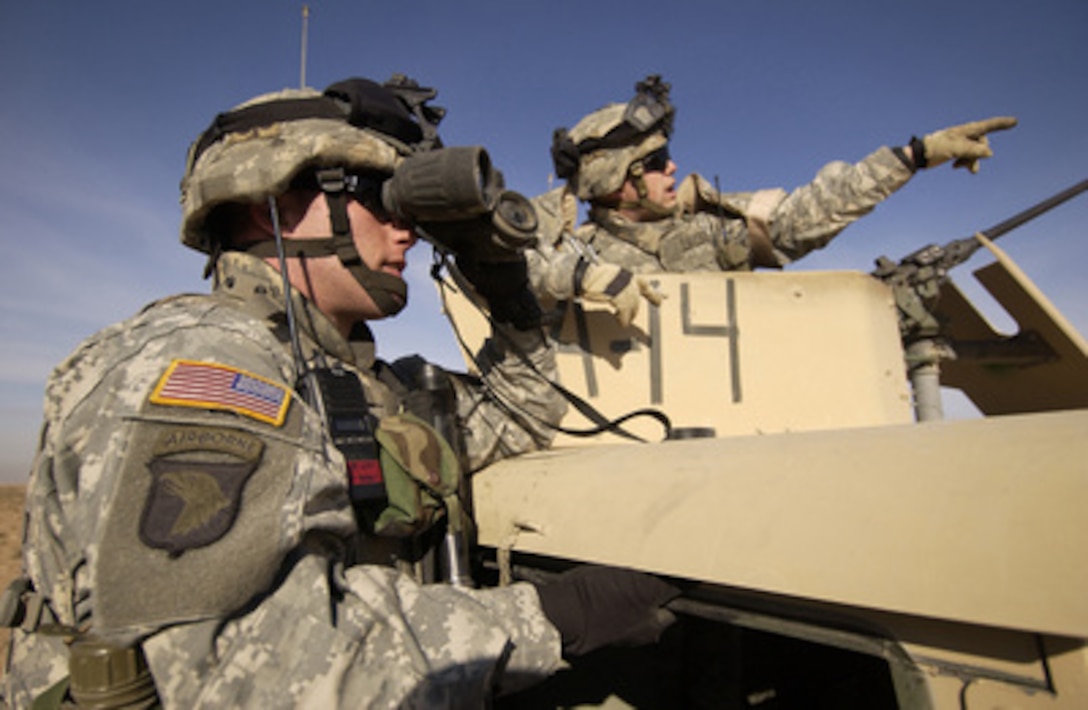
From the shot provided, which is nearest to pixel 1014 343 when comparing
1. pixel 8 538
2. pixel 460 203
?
pixel 460 203

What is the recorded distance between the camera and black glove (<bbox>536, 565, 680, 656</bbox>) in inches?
51.0

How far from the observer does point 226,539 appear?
1.06m

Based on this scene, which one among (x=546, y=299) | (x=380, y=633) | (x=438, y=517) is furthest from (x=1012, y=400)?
(x=380, y=633)

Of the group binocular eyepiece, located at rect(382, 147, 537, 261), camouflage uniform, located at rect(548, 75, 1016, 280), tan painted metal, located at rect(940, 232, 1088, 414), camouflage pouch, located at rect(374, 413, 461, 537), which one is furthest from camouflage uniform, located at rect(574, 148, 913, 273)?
camouflage pouch, located at rect(374, 413, 461, 537)

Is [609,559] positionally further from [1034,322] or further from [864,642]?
[1034,322]

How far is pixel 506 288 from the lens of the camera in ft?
7.11

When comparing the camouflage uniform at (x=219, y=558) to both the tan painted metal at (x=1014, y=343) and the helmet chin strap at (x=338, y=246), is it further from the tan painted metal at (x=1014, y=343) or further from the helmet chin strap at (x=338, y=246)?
the tan painted metal at (x=1014, y=343)

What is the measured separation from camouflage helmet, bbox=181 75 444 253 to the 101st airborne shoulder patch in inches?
33.6

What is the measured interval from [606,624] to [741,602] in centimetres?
34

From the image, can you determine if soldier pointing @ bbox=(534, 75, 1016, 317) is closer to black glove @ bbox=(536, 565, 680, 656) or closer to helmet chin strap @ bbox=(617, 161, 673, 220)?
helmet chin strap @ bbox=(617, 161, 673, 220)

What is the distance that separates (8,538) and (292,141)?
1249 cm

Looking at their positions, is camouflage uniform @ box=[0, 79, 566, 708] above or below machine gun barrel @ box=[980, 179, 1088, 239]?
below

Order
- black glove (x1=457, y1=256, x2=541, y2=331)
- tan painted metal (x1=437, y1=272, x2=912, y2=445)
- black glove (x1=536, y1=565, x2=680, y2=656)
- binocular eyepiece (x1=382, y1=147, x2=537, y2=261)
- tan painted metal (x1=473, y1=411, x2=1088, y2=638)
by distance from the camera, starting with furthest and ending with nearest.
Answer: tan painted metal (x1=437, y1=272, x2=912, y2=445) < black glove (x1=457, y1=256, x2=541, y2=331) < binocular eyepiece (x1=382, y1=147, x2=537, y2=261) < black glove (x1=536, y1=565, x2=680, y2=656) < tan painted metal (x1=473, y1=411, x2=1088, y2=638)

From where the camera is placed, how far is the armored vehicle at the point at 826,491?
779 mm
